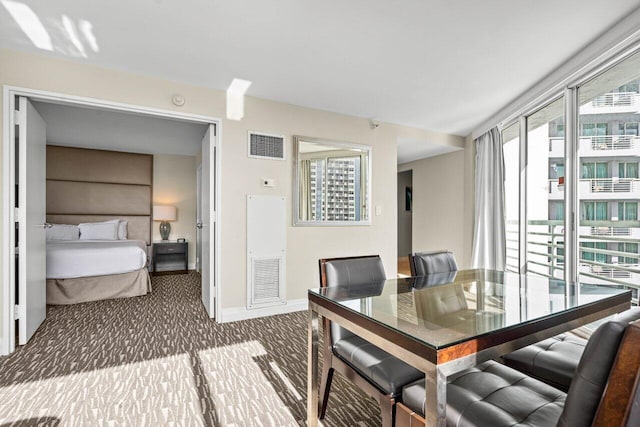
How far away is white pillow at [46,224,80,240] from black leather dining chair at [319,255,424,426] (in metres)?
5.54

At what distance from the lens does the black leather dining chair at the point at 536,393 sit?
66 cm

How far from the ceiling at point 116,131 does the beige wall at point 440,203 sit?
13.8 ft

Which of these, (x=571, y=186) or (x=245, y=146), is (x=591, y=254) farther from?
(x=245, y=146)

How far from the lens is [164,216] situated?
625cm

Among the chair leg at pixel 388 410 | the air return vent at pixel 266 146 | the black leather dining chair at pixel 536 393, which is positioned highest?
the air return vent at pixel 266 146

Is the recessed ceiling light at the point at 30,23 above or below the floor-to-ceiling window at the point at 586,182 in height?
above

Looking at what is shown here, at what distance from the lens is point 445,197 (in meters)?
5.72

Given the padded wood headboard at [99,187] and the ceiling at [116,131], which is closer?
the ceiling at [116,131]

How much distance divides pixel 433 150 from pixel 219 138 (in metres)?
3.82


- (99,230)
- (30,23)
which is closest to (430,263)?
(30,23)

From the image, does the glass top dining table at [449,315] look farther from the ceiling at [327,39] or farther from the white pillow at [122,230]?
the white pillow at [122,230]

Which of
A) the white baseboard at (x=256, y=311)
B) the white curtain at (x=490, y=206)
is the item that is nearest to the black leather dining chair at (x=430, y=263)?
the white baseboard at (x=256, y=311)

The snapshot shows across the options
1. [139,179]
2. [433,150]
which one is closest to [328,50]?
[433,150]

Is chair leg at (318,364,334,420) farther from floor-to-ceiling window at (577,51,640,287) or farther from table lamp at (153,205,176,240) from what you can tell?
table lamp at (153,205,176,240)
